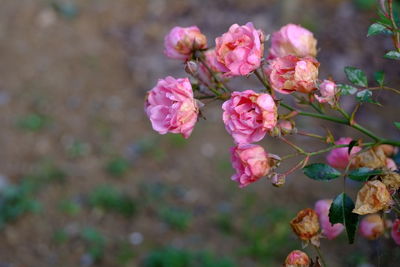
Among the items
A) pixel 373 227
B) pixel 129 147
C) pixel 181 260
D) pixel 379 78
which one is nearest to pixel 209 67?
pixel 379 78

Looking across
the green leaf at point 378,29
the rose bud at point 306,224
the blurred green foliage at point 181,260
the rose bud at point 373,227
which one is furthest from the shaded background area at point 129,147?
the green leaf at point 378,29

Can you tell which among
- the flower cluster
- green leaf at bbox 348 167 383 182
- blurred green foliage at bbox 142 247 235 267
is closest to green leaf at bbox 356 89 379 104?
the flower cluster

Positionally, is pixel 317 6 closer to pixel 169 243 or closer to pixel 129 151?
pixel 129 151

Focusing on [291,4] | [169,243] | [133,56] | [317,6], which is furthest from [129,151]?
[317,6]

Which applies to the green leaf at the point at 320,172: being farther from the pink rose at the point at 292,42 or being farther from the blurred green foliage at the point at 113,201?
the blurred green foliage at the point at 113,201

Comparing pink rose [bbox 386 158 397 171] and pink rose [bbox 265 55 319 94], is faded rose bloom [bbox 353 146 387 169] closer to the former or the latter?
pink rose [bbox 386 158 397 171]

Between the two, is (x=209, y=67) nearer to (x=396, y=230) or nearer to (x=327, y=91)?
(x=327, y=91)
